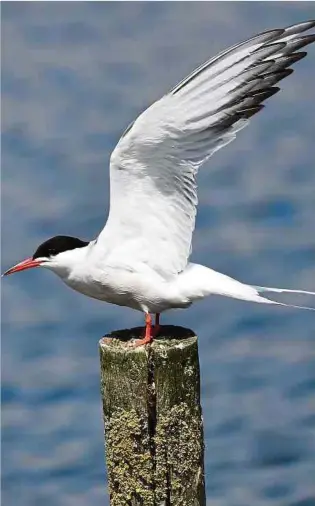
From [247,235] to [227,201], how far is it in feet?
1.82

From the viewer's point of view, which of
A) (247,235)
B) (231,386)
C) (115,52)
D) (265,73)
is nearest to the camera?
(265,73)

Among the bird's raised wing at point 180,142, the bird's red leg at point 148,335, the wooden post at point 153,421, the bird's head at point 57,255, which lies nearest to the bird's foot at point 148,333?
the bird's red leg at point 148,335

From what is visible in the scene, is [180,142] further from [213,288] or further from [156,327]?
[156,327]

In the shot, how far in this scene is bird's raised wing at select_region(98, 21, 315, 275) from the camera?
20.4ft

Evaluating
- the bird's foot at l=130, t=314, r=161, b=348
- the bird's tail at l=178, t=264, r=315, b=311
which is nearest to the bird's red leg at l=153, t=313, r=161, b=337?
the bird's foot at l=130, t=314, r=161, b=348

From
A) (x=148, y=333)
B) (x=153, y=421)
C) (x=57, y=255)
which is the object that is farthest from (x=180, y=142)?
(x=153, y=421)

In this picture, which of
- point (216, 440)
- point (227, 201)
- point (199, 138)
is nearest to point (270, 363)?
point (216, 440)

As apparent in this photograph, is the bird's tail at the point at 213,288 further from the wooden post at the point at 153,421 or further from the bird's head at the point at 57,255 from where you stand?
the wooden post at the point at 153,421

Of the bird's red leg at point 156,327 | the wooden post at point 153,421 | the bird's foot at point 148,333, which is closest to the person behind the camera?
the wooden post at point 153,421

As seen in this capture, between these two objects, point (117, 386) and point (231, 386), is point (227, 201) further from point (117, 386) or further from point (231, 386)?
point (117, 386)

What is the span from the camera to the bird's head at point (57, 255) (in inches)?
257

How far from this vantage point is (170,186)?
256 inches

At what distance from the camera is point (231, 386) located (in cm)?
1056

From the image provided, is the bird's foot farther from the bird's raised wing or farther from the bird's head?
the bird's head
